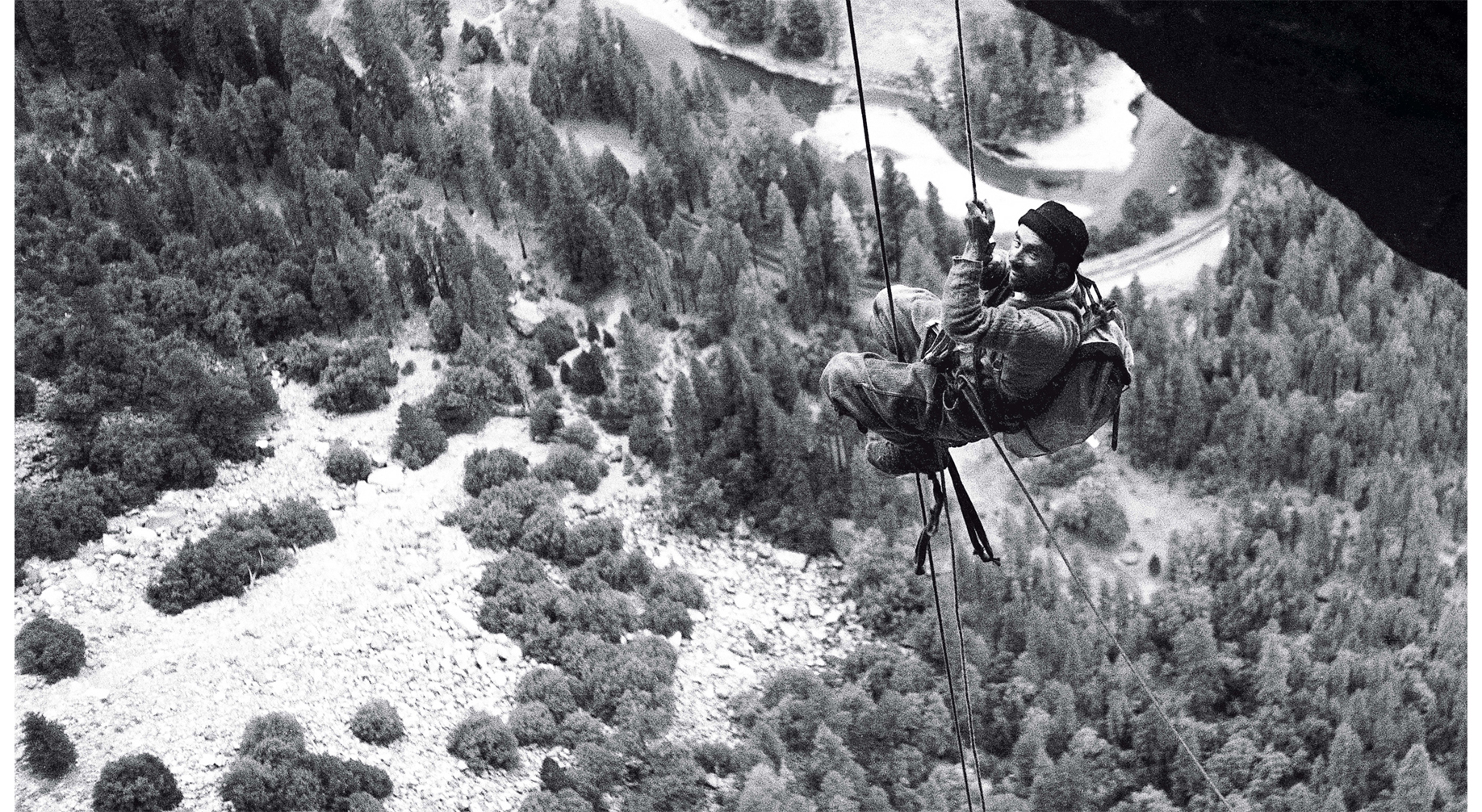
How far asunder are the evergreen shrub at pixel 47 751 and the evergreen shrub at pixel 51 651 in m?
2.59

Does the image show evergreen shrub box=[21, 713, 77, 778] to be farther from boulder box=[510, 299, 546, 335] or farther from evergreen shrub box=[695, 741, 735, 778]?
boulder box=[510, 299, 546, 335]

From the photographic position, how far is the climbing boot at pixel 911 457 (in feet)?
42.5

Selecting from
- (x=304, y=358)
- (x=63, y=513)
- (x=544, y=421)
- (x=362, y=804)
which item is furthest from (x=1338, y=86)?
(x=304, y=358)

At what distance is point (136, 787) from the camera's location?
33156 millimetres

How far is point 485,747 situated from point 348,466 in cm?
1047

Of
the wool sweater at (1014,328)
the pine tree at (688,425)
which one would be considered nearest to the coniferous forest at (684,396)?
the pine tree at (688,425)

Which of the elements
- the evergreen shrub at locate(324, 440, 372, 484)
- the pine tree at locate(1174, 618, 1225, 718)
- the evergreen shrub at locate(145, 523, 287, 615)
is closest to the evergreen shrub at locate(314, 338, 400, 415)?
the evergreen shrub at locate(324, 440, 372, 484)

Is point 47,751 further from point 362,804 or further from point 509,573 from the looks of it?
point 509,573

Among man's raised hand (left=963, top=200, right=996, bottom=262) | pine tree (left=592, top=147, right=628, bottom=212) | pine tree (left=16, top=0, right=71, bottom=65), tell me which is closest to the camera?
man's raised hand (left=963, top=200, right=996, bottom=262)

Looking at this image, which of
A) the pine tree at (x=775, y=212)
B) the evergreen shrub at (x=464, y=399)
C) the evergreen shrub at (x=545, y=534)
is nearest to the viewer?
the evergreen shrub at (x=545, y=534)

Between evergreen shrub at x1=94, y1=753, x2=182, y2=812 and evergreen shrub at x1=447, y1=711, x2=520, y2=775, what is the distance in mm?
5901

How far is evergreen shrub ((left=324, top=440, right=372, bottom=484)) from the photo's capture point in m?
43.2

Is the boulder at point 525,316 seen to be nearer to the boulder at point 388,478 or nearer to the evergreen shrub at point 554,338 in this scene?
the evergreen shrub at point 554,338

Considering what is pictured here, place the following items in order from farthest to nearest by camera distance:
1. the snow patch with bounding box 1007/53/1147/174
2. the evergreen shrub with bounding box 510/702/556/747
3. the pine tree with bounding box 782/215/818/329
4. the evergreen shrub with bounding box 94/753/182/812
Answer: the snow patch with bounding box 1007/53/1147/174 < the pine tree with bounding box 782/215/818/329 < the evergreen shrub with bounding box 510/702/556/747 < the evergreen shrub with bounding box 94/753/182/812
